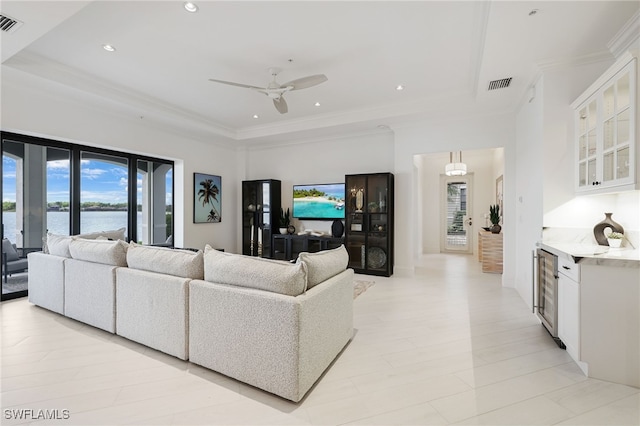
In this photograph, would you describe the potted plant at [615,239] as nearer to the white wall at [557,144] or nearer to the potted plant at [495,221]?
the white wall at [557,144]

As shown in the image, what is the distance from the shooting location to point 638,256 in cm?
217

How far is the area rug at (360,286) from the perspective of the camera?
14.0ft

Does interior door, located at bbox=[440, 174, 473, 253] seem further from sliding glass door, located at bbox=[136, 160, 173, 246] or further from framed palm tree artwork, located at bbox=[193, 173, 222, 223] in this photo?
sliding glass door, located at bbox=[136, 160, 173, 246]

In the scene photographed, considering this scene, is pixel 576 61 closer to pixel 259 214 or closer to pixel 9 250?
pixel 259 214

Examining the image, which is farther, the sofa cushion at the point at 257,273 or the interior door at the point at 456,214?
the interior door at the point at 456,214

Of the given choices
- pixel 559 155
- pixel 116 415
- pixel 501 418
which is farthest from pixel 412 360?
pixel 559 155

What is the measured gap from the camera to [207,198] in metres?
6.45

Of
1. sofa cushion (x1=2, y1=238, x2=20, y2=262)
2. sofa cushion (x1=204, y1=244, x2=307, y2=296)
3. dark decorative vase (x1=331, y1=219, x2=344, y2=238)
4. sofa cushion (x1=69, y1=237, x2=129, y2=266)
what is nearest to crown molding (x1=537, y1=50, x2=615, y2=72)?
sofa cushion (x1=204, y1=244, x2=307, y2=296)

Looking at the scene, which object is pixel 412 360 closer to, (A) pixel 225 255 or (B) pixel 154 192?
(A) pixel 225 255

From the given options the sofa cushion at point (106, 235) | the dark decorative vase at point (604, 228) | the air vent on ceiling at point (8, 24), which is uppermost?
the air vent on ceiling at point (8, 24)

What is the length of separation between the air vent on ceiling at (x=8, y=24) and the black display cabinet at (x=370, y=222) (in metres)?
4.48

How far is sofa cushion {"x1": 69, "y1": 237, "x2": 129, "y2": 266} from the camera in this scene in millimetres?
2797

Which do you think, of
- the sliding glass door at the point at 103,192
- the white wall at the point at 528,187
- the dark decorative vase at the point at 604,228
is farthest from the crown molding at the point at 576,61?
the sliding glass door at the point at 103,192

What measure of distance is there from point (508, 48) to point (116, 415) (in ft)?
14.1
